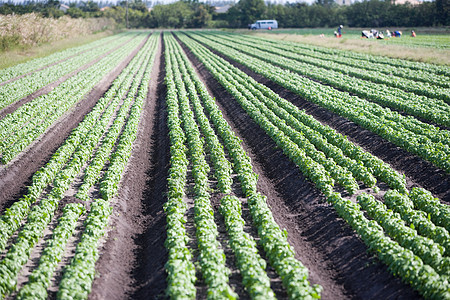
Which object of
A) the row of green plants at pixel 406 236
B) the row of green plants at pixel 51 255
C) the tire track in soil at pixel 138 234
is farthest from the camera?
the tire track in soil at pixel 138 234

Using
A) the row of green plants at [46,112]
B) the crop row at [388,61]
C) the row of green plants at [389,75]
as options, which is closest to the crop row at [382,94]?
the row of green plants at [389,75]

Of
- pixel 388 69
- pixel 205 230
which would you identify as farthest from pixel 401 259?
pixel 388 69

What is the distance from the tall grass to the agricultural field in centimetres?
1667

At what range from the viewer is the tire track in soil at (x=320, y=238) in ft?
25.5

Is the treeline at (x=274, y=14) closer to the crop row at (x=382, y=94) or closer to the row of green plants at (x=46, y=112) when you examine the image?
the row of green plants at (x=46, y=112)

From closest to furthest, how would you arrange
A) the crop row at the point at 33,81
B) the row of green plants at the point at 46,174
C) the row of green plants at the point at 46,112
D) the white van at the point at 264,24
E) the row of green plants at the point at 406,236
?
the row of green plants at the point at 406,236
the row of green plants at the point at 46,174
the row of green plants at the point at 46,112
the crop row at the point at 33,81
the white van at the point at 264,24

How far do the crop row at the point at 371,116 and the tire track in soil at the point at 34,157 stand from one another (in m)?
12.8

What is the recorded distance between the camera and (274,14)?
102 metres

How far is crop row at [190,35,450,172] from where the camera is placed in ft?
42.5

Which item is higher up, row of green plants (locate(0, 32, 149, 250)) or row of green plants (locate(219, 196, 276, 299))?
row of green plants (locate(0, 32, 149, 250))

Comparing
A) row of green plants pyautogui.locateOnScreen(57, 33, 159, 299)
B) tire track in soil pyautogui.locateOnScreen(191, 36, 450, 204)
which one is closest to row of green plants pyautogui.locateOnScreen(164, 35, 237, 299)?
row of green plants pyautogui.locateOnScreen(57, 33, 159, 299)

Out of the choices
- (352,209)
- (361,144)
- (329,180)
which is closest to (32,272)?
(352,209)

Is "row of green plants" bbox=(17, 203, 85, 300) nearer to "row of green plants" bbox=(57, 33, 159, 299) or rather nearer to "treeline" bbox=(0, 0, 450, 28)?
"row of green plants" bbox=(57, 33, 159, 299)

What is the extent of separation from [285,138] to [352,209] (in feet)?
18.3
